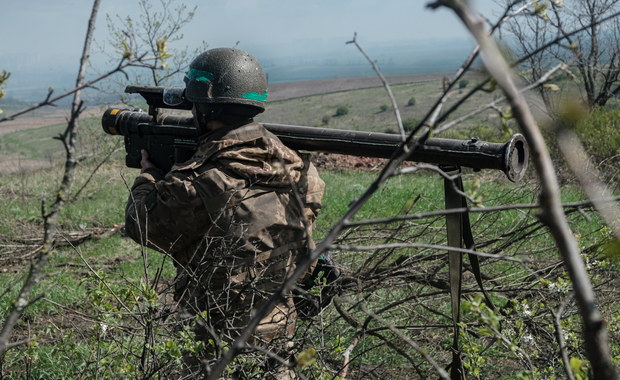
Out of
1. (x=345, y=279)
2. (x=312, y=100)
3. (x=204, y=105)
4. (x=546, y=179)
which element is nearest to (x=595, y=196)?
(x=546, y=179)

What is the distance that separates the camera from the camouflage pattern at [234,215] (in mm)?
3539

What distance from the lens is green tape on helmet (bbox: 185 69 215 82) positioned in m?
3.69

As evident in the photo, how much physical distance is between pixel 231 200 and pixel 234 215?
9cm

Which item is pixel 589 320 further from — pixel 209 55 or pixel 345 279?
pixel 345 279

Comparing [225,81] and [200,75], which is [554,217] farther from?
[200,75]

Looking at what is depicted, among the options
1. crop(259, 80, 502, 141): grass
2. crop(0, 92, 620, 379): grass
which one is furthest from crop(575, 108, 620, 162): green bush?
crop(259, 80, 502, 141): grass

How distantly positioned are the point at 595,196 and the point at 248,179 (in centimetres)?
267

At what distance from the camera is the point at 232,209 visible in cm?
358

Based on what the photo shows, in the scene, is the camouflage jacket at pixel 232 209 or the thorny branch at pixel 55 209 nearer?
the thorny branch at pixel 55 209

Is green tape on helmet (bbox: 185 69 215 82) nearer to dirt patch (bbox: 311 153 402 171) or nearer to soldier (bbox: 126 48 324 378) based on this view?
soldier (bbox: 126 48 324 378)

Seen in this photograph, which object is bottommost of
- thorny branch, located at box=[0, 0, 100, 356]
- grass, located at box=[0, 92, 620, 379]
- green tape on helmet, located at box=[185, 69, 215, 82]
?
grass, located at box=[0, 92, 620, 379]

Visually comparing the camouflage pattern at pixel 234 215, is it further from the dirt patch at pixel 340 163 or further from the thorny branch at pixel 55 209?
the dirt patch at pixel 340 163

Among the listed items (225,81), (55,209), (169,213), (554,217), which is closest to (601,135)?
(225,81)

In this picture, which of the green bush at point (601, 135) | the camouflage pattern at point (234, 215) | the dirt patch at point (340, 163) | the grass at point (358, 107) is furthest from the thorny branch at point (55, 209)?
the grass at point (358, 107)
